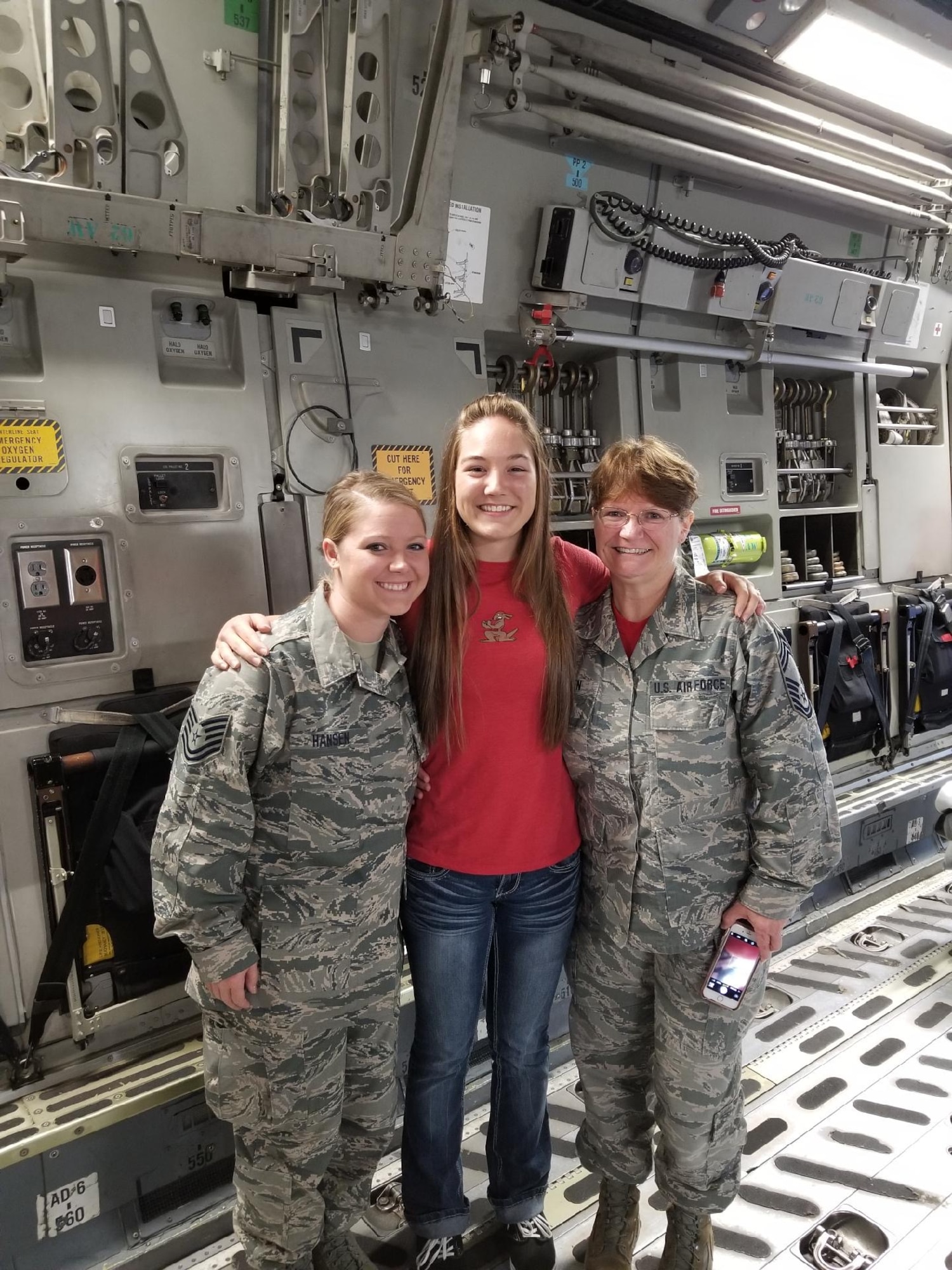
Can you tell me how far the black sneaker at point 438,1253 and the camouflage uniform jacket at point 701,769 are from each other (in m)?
0.99

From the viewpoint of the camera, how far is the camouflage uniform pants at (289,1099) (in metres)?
1.91

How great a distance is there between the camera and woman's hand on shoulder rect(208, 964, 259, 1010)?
1.82 meters

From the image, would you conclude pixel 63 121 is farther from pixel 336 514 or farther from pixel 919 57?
pixel 919 57

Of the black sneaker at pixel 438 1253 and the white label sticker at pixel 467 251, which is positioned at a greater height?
the white label sticker at pixel 467 251

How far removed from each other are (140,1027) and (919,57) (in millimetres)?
4896

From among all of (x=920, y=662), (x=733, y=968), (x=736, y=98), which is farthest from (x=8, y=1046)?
(x=920, y=662)

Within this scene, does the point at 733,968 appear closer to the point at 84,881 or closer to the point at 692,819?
the point at 692,819

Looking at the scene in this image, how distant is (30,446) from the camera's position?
7.94ft

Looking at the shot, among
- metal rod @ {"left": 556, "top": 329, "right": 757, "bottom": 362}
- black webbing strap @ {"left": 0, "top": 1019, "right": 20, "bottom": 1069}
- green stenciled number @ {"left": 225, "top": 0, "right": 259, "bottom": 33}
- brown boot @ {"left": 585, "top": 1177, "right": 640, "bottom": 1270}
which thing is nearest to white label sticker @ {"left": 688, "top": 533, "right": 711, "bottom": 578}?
metal rod @ {"left": 556, "top": 329, "right": 757, "bottom": 362}

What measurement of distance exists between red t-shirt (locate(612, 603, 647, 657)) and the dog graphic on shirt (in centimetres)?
27

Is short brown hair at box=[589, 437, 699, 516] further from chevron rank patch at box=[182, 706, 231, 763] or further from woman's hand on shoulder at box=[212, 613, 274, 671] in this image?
chevron rank patch at box=[182, 706, 231, 763]

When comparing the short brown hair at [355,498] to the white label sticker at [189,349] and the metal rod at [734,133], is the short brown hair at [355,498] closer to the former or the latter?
the white label sticker at [189,349]

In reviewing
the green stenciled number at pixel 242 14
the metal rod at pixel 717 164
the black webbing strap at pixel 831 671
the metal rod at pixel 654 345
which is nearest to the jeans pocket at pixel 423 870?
the metal rod at pixel 654 345

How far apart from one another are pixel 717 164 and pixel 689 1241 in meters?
4.03
